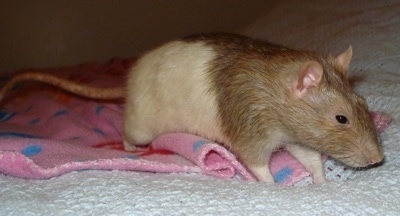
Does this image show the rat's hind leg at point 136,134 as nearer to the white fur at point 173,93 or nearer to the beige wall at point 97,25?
the white fur at point 173,93

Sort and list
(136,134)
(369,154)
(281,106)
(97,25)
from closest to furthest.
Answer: (369,154) → (281,106) → (136,134) → (97,25)

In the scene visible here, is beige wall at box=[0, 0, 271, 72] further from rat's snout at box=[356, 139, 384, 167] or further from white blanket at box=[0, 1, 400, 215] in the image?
rat's snout at box=[356, 139, 384, 167]

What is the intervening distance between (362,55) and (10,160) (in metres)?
1.43

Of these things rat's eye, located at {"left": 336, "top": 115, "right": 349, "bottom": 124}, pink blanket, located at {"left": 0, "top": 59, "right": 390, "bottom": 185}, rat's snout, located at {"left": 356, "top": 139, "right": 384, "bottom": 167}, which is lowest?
pink blanket, located at {"left": 0, "top": 59, "right": 390, "bottom": 185}

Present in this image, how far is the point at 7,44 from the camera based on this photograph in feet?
12.5

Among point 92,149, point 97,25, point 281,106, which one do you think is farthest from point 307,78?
point 97,25

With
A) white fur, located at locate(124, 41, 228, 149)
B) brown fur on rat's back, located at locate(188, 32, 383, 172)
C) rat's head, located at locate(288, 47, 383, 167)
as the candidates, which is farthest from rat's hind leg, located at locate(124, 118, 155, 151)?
rat's head, located at locate(288, 47, 383, 167)

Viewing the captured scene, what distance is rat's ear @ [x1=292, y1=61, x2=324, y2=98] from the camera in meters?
1.47

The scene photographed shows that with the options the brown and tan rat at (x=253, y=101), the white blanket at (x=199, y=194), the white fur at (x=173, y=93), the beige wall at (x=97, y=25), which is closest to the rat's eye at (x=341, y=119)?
the brown and tan rat at (x=253, y=101)

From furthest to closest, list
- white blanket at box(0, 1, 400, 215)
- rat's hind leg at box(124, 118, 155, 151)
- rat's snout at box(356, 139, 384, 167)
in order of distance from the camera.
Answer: rat's hind leg at box(124, 118, 155, 151) < rat's snout at box(356, 139, 384, 167) < white blanket at box(0, 1, 400, 215)

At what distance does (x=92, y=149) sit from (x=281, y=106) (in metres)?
0.59

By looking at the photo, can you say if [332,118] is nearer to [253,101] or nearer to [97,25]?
[253,101]

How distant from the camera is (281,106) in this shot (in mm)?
1577

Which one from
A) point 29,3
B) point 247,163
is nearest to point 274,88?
point 247,163
